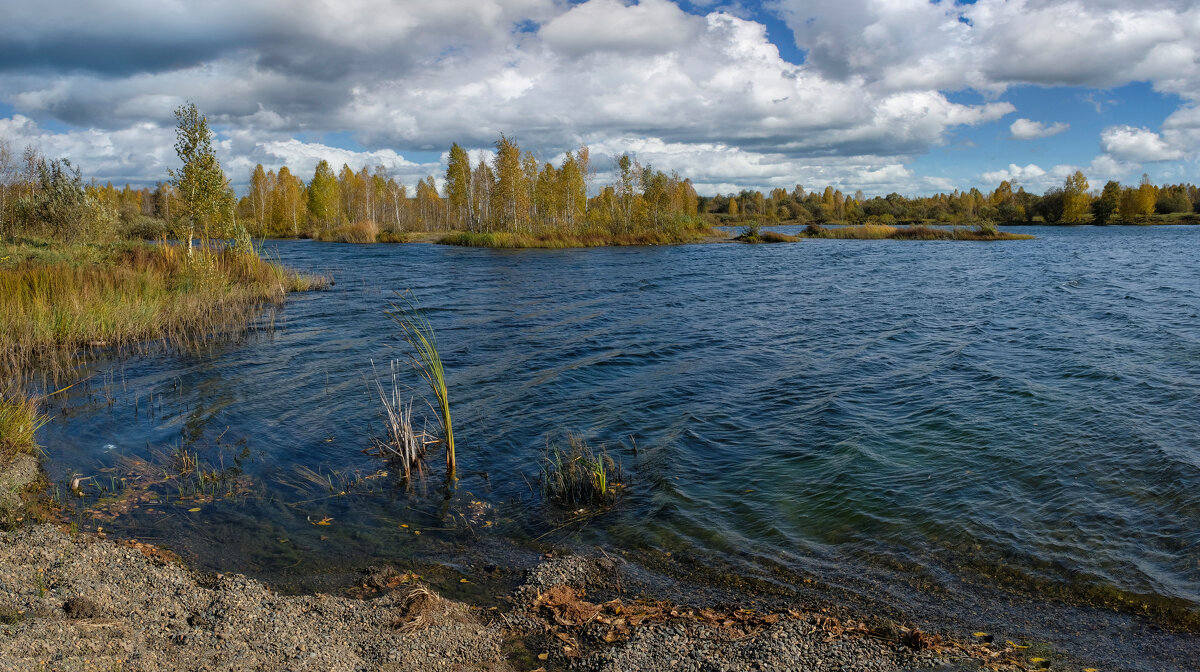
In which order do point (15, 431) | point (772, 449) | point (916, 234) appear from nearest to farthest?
point (15, 431)
point (772, 449)
point (916, 234)

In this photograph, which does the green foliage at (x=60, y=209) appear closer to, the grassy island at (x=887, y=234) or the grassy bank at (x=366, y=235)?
the grassy bank at (x=366, y=235)

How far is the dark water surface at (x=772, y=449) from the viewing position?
6.31m

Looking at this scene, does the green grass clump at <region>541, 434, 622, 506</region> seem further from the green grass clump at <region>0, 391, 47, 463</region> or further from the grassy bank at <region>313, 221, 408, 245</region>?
the grassy bank at <region>313, 221, 408, 245</region>

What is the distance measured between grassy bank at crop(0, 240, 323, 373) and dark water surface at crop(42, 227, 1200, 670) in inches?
64.4

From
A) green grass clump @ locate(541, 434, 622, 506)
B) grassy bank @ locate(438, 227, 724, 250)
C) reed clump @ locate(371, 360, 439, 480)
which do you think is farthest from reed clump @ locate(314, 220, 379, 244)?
green grass clump @ locate(541, 434, 622, 506)

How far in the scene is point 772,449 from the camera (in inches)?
388

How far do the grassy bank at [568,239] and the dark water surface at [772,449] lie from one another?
4199 centimetres

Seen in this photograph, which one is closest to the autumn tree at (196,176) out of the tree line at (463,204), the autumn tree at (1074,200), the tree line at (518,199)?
the tree line at (463,204)

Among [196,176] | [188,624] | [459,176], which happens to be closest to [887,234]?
[459,176]

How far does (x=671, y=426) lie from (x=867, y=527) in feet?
13.4

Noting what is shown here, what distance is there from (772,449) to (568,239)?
2285 inches

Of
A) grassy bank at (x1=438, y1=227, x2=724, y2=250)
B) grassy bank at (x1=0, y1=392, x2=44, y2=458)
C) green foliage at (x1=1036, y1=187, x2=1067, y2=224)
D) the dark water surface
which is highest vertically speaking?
green foliage at (x1=1036, y1=187, x2=1067, y2=224)

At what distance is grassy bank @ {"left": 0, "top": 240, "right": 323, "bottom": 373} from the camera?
14.1 metres

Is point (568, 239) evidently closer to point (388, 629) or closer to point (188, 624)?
point (388, 629)
